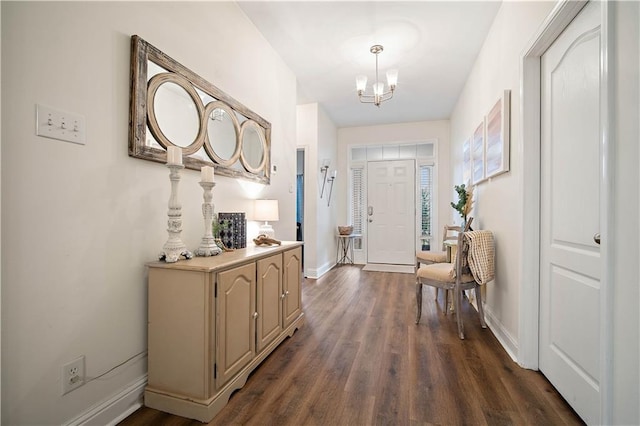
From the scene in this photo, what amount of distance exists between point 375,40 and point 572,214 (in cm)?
224

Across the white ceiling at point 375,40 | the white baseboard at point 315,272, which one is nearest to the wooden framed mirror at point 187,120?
the white ceiling at point 375,40

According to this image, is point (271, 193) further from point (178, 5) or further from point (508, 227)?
point (508, 227)

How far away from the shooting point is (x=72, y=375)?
3.92ft

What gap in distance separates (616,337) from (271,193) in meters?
2.57

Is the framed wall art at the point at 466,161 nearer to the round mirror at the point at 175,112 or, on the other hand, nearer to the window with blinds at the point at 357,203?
the window with blinds at the point at 357,203

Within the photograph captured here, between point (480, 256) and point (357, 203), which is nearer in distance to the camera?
point (480, 256)

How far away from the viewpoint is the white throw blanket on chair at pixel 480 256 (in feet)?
7.25

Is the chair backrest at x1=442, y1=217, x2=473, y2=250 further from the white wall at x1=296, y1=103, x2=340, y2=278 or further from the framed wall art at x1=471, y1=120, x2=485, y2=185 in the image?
the white wall at x1=296, y1=103, x2=340, y2=278

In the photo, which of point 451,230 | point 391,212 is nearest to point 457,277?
point 451,230

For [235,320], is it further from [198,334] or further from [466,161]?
[466,161]

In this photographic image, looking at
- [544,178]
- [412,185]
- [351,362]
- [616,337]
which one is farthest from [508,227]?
[412,185]

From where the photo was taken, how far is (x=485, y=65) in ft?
9.04

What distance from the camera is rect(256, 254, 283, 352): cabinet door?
1805mm

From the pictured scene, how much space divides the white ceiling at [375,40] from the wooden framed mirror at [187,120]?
2.91ft
